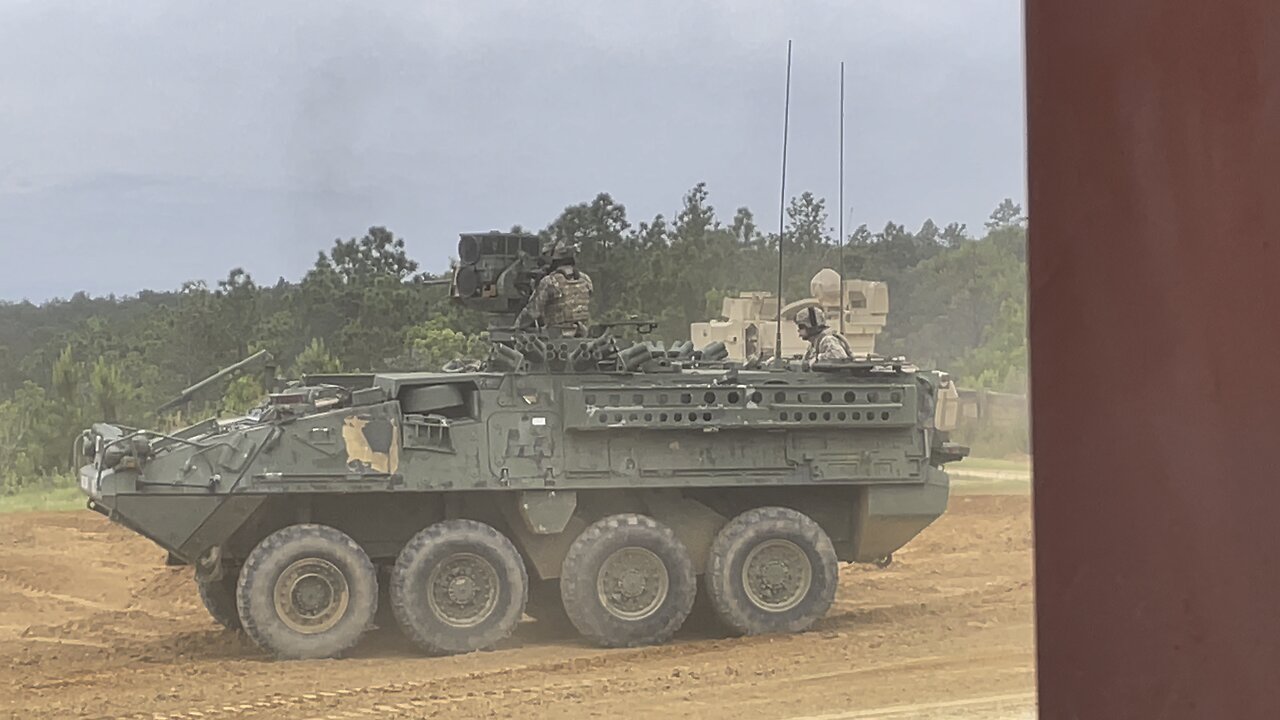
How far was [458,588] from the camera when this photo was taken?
5.91 metres

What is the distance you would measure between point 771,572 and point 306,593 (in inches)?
82.5

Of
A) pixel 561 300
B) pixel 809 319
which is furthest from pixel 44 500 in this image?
pixel 809 319

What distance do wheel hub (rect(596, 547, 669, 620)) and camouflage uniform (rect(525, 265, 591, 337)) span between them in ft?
3.40

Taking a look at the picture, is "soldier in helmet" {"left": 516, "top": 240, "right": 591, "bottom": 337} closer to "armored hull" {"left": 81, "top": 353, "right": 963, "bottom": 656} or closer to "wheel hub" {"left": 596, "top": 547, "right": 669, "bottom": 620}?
"armored hull" {"left": 81, "top": 353, "right": 963, "bottom": 656}

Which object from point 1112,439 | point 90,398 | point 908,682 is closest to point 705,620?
point 908,682

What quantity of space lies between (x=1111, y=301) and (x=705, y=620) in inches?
174

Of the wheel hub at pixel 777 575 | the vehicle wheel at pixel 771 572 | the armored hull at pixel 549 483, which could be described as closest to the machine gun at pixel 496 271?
the armored hull at pixel 549 483

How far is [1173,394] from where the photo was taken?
192 cm

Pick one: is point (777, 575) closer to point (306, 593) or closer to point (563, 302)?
point (563, 302)

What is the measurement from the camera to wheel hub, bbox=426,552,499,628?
5879mm

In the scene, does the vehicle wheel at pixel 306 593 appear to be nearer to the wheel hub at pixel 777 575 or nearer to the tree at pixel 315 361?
the tree at pixel 315 361

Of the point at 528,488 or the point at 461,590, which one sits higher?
the point at 528,488

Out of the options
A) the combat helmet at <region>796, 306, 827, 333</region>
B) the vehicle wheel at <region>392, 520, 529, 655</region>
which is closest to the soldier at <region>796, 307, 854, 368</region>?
the combat helmet at <region>796, 306, 827, 333</region>

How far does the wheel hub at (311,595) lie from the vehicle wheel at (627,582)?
979 mm
